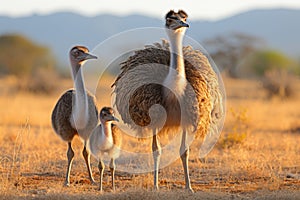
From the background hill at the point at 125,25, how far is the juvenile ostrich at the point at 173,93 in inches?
4943

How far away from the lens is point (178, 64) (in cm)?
749

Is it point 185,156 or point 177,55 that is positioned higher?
point 177,55

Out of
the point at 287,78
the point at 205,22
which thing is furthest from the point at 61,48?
the point at 287,78

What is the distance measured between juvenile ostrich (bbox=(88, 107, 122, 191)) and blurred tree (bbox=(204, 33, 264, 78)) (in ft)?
111

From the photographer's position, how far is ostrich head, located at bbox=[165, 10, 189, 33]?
7.54 meters

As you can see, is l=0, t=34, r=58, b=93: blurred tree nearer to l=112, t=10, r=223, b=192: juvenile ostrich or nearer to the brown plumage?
the brown plumage

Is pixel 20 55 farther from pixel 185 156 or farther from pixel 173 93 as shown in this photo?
pixel 173 93

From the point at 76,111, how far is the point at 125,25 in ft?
429

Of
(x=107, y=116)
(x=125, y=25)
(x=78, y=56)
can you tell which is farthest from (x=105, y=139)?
(x=125, y=25)

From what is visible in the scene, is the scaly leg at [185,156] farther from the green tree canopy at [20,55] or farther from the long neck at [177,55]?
the green tree canopy at [20,55]

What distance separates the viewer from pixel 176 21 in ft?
24.8

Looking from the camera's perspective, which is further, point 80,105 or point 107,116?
point 80,105

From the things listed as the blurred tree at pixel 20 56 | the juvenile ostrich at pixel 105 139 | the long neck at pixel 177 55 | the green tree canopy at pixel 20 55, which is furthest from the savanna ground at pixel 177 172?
the green tree canopy at pixel 20 55

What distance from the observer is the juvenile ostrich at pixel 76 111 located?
791 centimetres
